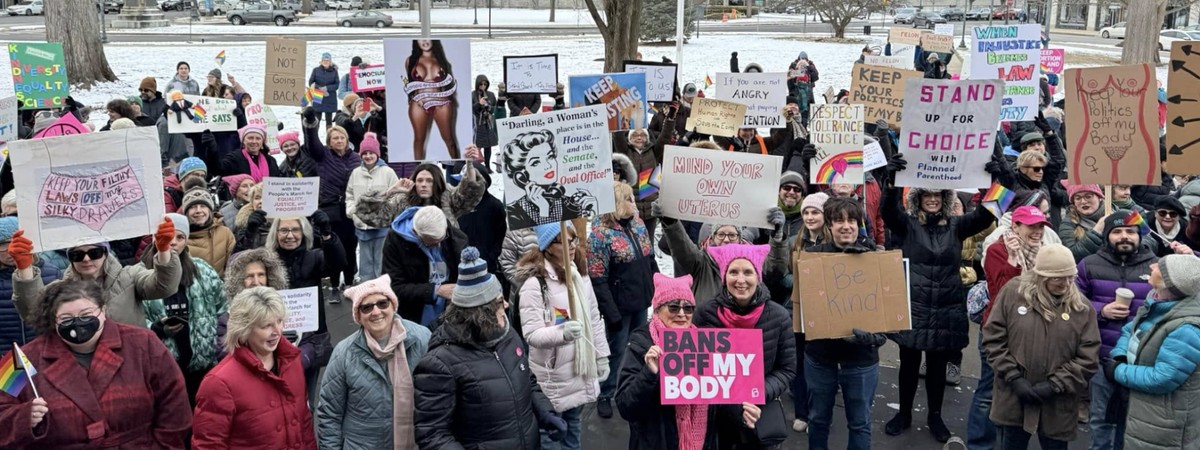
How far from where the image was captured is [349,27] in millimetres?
44688

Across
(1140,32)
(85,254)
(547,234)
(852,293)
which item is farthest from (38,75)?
(1140,32)

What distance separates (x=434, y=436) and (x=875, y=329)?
8.31 ft

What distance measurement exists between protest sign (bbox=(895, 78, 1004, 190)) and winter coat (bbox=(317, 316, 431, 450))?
367cm

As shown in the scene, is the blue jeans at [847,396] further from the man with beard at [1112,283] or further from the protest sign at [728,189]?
the man with beard at [1112,283]

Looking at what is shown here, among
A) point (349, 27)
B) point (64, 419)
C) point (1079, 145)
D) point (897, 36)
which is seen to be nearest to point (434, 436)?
point (64, 419)

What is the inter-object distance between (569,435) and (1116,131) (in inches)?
162

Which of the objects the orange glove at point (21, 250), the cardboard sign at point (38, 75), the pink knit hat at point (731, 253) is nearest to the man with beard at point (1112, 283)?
the pink knit hat at point (731, 253)

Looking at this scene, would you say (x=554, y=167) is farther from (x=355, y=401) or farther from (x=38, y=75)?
(x=38, y=75)

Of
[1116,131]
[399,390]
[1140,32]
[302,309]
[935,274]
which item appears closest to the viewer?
[399,390]

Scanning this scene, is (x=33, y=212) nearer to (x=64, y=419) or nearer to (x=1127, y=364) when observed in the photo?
(x=64, y=419)

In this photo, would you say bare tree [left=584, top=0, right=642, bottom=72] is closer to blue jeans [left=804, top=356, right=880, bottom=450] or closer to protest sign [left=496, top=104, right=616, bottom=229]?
protest sign [left=496, top=104, right=616, bottom=229]

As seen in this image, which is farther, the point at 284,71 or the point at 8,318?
the point at 284,71

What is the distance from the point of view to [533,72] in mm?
12547

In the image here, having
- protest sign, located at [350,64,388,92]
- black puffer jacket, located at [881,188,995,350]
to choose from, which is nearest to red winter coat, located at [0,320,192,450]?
black puffer jacket, located at [881,188,995,350]
